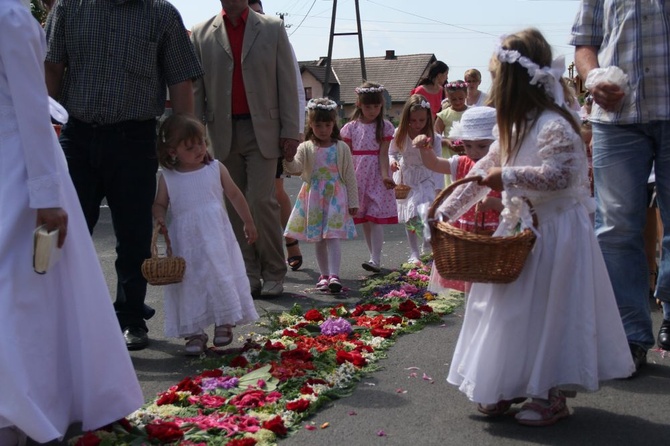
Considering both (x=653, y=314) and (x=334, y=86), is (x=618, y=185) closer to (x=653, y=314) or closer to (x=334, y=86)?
(x=653, y=314)

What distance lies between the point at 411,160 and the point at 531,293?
5.87 metres

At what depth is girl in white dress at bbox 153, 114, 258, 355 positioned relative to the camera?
6.12m

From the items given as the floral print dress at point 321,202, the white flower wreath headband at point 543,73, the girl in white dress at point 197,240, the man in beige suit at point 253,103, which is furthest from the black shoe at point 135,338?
the white flower wreath headband at point 543,73

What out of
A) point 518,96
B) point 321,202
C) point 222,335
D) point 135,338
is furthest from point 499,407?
point 321,202

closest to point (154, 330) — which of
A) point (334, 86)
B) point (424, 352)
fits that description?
point (424, 352)

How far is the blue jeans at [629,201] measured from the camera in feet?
18.2

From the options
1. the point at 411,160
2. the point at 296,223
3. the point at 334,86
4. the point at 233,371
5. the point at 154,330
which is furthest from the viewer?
the point at 334,86

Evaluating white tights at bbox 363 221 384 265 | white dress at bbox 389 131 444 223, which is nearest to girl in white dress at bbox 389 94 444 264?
white dress at bbox 389 131 444 223

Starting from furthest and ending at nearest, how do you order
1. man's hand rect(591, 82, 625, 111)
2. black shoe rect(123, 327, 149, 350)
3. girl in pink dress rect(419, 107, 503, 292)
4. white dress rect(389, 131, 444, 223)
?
white dress rect(389, 131, 444, 223), black shoe rect(123, 327, 149, 350), man's hand rect(591, 82, 625, 111), girl in pink dress rect(419, 107, 503, 292)

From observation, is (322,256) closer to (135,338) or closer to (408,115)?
(408,115)

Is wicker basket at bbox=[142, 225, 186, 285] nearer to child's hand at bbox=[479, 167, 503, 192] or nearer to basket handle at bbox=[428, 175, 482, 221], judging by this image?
basket handle at bbox=[428, 175, 482, 221]

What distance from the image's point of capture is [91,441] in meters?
4.19

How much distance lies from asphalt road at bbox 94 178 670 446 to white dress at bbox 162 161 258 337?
1.01ft

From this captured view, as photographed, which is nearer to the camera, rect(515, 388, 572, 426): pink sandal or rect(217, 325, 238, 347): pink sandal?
rect(515, 388, 572, 426): pink sandal
